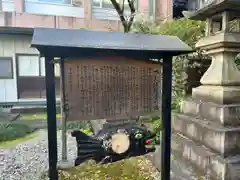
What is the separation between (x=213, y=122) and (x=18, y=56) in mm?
8576

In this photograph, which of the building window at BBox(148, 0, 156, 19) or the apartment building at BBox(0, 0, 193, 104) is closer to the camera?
the apartment building at BBox(0, 0, 193, 104)

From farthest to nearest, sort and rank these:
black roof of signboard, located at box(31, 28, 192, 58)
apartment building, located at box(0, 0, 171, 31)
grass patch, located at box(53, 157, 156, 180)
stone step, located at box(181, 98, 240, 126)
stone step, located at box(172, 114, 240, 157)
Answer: apartment building, located at box(0, 0, 171, 31)
grass patch, located at box(53, 157, 156, 180)
stone step, located at box(181, 98, 240, 126)
stone step, located at box(172, 114, 240, 157)
black roof of signboard, located at box(31, 28, 192, 58)

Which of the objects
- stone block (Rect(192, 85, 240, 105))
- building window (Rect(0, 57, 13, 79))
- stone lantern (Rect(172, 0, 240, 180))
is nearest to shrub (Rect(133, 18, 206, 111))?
stone lantern (Rect(172, 0, 240, 180))

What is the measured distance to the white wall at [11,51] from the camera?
879cm

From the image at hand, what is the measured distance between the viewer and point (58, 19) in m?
8.66

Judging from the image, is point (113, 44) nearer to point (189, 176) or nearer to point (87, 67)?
point (87, 67)

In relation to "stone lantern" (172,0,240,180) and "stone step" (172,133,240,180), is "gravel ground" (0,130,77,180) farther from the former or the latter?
"stone lantern" (172,0,240,180)

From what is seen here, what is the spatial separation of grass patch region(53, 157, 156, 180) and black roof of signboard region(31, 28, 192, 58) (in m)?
1.81

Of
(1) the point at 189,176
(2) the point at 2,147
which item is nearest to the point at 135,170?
(1) the point at 189,176

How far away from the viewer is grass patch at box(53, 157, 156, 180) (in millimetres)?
3049

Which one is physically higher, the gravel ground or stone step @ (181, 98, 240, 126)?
stone step @ (181, 98, 240, 126)

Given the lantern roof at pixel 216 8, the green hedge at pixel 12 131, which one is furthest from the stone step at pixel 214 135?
the green hedge at pixel 12 131

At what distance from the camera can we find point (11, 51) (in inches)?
349

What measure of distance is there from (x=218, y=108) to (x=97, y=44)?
1.86m
